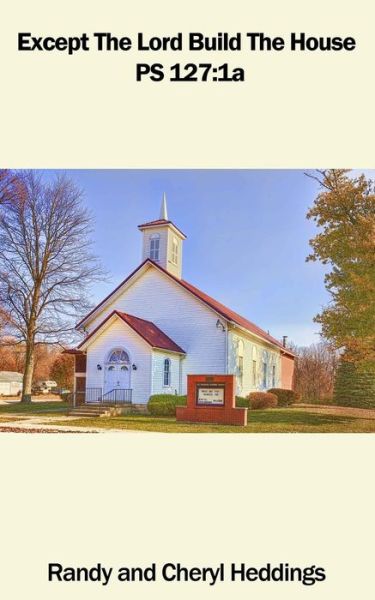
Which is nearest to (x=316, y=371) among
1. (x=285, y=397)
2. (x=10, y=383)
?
(x=285, y=397)

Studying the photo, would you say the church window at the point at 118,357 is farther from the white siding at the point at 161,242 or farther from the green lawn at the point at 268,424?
the white siding at the point at 161,242

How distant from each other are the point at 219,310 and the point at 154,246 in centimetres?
214

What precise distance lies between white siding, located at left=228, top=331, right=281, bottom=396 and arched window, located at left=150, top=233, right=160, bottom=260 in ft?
8.04

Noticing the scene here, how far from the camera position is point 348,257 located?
411 inches

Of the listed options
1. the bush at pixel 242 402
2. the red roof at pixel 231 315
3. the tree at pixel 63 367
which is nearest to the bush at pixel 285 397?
the bush at pixel 242 402

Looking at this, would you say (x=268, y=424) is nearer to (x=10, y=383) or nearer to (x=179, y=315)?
(x=179, y=315)

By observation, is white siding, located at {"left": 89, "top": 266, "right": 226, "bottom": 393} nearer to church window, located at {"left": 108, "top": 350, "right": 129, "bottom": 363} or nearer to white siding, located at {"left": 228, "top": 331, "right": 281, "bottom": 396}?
white siding, located at {"left": 228, "top": 331, "right": 281, "bottom": 396}

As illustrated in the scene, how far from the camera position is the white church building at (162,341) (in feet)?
36.1

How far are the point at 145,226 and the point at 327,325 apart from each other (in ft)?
14.2

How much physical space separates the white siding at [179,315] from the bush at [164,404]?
1.27 ft

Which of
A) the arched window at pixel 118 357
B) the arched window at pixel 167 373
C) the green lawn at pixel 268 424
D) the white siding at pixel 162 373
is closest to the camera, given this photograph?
the green lawn at pixel 268 424

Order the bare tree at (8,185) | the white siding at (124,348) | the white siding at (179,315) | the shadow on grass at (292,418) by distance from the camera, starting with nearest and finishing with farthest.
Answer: the shadow on grass at (292,418) → the bare tree at (8,185) → the white siding at (179,315) → the white siding at (124,348)
